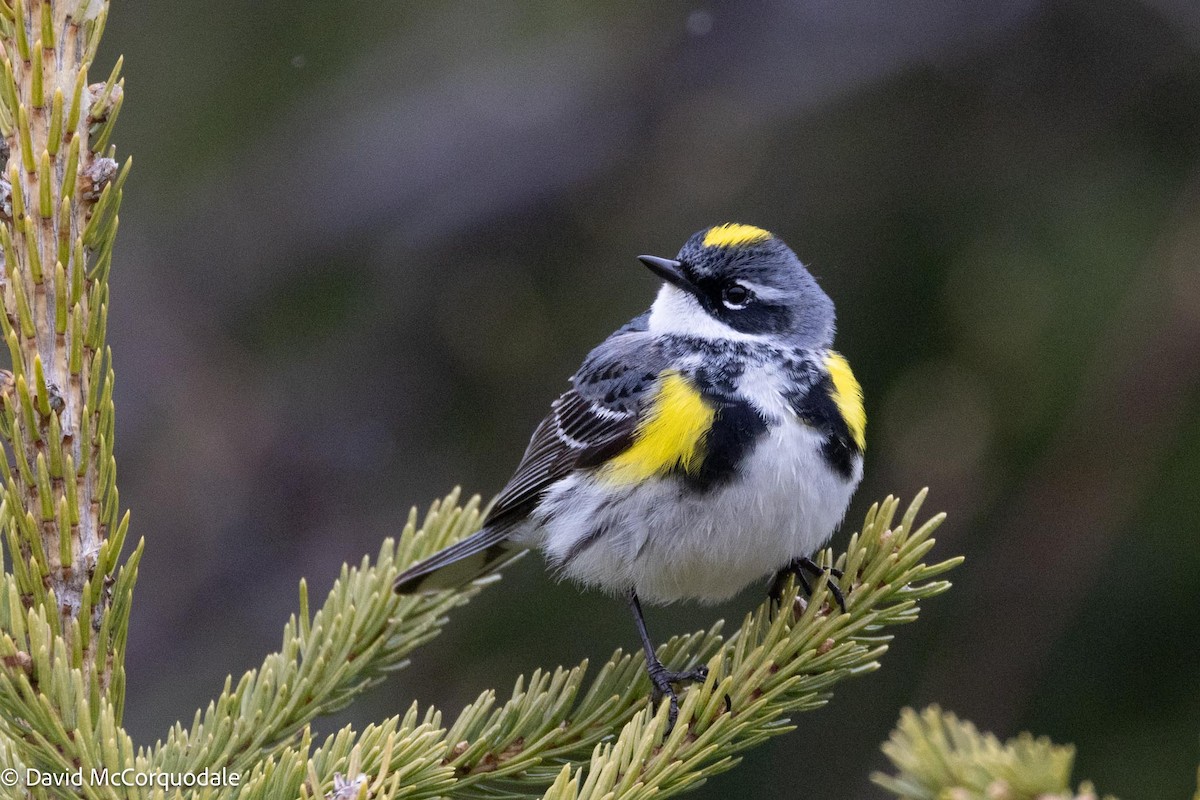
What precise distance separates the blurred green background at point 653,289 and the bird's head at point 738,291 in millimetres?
603

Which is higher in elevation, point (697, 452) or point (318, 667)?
point (697, 452)

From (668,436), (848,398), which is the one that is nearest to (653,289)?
(848,398)

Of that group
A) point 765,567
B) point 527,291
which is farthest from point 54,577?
point 527,291

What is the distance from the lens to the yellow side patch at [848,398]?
3332 mm

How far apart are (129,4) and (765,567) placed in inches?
185

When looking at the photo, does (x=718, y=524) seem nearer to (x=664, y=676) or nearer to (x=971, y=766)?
(x=664, y=676)

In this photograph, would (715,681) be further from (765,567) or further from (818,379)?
(818,379)

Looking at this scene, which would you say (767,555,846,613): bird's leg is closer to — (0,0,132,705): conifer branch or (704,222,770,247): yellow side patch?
(704,222,770,247): yellow side patch

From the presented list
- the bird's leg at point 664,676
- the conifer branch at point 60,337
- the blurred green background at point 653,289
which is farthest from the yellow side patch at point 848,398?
the conifer branch at point 60,337

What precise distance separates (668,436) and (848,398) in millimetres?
572

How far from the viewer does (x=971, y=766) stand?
2.13m

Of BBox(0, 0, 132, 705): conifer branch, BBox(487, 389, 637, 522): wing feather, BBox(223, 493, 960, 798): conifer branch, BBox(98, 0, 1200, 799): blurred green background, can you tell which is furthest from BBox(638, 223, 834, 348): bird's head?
BBox(0, 0, 132, 705): conifer branch

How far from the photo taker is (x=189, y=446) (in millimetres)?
5727

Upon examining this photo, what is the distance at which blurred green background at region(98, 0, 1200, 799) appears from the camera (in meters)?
4.08
